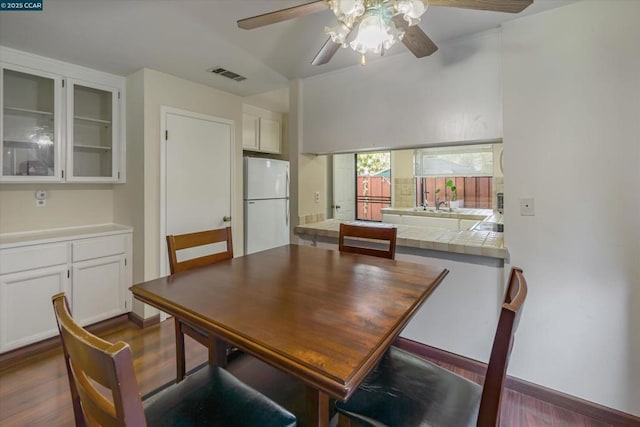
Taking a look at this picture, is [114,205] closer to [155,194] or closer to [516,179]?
[155,194]

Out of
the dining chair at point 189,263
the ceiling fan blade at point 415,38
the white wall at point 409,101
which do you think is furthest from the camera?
the white wall at point 409,101

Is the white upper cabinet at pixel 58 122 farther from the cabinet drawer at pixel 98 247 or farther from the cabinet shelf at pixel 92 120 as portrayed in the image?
the cabinet drawer at pixel 98 247

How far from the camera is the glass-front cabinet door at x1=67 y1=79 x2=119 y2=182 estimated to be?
2559 millimetres

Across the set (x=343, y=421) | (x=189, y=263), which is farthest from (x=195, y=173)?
(x=343, y=421)

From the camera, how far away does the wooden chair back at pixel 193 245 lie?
5.38 ft

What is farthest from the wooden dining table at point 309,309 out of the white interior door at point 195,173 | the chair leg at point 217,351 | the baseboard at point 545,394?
the white interior door at point 195,173

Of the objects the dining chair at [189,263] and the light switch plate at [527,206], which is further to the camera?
the light switch plate at [527,206]

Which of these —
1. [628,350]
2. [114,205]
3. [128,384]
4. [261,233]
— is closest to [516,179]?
[628,350]

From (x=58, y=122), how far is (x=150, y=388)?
7.19 feet

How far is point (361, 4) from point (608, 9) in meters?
1.50

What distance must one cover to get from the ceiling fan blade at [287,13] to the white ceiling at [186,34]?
43cm

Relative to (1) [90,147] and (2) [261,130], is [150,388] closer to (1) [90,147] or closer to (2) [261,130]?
(1) [90,147]

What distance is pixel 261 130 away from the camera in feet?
13.6

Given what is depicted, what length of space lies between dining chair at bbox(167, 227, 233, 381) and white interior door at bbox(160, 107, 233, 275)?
3.95 feet
